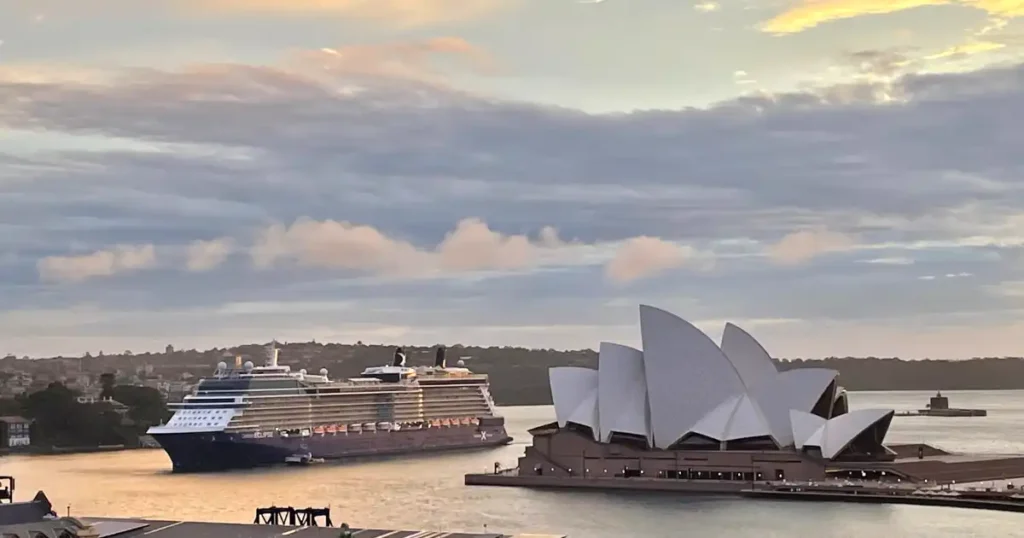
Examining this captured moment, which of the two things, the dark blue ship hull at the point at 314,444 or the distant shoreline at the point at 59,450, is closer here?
the dark blue ship hull at the point at 314,444

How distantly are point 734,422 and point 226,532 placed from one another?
20.1m

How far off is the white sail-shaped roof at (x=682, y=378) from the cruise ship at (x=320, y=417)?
52.8ft

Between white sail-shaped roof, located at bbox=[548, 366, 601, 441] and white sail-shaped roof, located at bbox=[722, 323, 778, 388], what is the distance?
4.18 metres

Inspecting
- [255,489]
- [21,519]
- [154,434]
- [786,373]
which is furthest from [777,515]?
[154,434]

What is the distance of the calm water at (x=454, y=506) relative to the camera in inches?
1085

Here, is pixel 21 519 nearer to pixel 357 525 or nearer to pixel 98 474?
pixel 357 525

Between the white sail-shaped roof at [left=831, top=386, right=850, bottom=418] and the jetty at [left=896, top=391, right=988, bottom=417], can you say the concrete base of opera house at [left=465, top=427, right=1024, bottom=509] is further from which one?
the jetty at [left=896, top=391, right=988, bottom=417]

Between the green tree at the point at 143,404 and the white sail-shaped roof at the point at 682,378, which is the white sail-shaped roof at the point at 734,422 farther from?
the green tree at the point at 143,404

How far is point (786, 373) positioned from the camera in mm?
38375

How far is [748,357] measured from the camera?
38125mm

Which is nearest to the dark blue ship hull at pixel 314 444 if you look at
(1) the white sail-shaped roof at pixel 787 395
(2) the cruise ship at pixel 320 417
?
(2) the cruise ship at pixel 320 417

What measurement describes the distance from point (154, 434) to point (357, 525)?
1964 centimetres

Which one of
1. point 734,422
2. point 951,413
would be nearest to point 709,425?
point 734,422

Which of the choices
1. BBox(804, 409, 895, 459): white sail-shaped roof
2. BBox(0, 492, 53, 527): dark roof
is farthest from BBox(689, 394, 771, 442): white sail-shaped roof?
BBox(0, 492, 53, 527): dark roof
